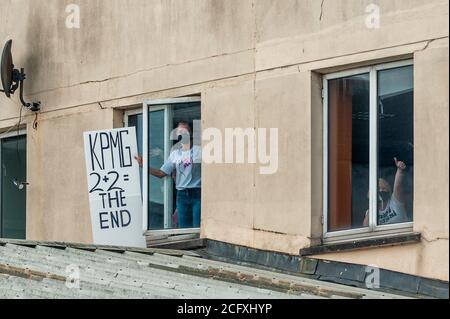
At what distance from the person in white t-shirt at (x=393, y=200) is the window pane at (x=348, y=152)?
0.68 feet

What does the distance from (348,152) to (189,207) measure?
245 cm

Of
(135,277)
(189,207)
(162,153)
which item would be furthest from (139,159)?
(135,277)

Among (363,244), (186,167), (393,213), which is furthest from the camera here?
(186,167)

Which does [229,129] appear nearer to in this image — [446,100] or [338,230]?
[338,230]

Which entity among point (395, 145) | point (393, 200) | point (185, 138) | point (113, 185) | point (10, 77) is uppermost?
point (10, 77)

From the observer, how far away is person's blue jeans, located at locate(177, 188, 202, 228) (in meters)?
14.6

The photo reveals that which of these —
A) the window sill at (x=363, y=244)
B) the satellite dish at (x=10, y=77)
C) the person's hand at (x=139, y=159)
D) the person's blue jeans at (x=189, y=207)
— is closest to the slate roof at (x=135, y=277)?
the window sill at (x=363, y=244)

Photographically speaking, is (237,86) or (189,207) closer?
(237,86)

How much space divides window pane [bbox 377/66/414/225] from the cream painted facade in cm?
26

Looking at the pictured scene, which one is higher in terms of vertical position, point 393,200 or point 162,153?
point 162,153

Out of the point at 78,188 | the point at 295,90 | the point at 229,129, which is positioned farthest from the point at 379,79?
the point at 78,188

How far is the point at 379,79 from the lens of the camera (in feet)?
41.5

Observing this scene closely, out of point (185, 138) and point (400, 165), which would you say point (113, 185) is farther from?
point (400, 165)

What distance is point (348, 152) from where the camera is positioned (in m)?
13.0
